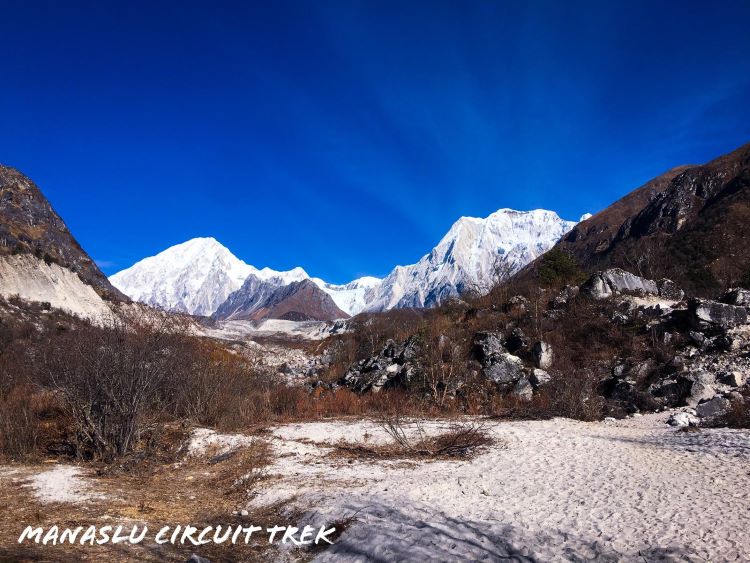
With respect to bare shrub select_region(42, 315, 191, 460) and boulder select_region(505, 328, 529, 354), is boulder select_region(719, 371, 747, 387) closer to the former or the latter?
boulder select_region(505, 328, 529, 354)

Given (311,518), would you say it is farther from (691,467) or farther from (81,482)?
(691,467)

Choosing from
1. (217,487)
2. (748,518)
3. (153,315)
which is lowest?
(217,487)

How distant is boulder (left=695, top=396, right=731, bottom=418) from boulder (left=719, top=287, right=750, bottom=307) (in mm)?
8315

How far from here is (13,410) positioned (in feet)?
36.3

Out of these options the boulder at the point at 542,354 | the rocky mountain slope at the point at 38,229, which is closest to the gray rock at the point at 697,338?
the boulder at the point at 542,354

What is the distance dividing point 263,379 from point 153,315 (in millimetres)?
5917

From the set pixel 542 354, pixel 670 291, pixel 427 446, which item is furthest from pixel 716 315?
pixel 427 446

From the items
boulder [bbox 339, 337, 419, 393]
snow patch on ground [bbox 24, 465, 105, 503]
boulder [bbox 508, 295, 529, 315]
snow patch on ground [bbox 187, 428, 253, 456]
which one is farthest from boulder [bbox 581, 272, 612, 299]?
snow patch on ground [bbox 24, 465, 105, 503]

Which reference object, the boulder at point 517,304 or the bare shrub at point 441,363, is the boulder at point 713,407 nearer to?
the bare shrub at point 441,363

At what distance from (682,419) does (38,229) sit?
61.7m

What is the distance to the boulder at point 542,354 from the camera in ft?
62.6

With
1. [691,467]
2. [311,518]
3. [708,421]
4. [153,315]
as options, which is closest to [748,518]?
[691,467]

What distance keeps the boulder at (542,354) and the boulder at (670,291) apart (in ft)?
27.7

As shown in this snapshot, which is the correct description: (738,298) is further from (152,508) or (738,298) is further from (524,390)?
(152,508)
